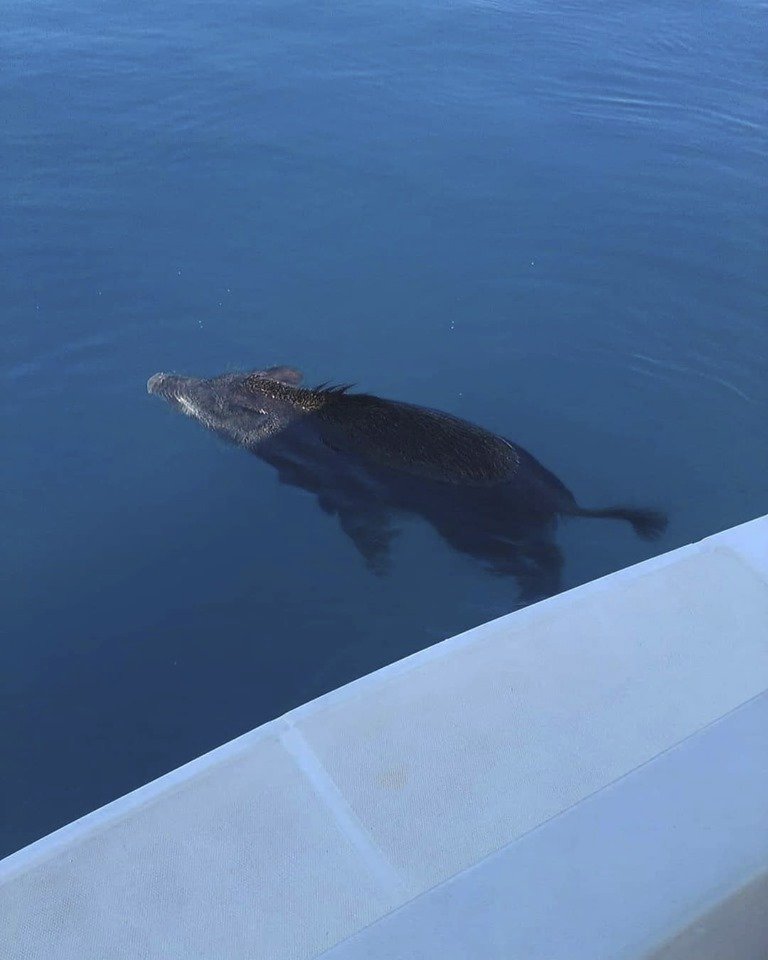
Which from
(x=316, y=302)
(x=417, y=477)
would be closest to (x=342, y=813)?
(x=417, y=477)

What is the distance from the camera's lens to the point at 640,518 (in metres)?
6.02

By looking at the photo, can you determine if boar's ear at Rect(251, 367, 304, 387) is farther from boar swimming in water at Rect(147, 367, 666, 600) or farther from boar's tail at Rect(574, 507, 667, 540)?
boar's tail at Rect(574, 507, 667, 540)

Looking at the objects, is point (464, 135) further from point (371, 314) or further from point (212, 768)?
point (212, 768)

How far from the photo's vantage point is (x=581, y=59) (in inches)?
464

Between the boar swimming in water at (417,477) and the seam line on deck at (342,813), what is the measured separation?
3.06 m

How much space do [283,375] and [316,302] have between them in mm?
1219

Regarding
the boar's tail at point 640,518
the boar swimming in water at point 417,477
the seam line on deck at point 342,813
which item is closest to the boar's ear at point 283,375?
the boar swimming in water at point 417,477

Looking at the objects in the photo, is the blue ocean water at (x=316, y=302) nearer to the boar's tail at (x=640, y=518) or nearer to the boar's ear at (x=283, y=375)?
the boar's tail at (x=640, y=518)

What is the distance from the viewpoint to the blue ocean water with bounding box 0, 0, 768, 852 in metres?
5.56

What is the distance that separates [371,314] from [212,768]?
539 cm

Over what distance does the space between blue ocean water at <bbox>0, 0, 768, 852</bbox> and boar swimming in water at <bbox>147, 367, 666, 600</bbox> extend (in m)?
0.16

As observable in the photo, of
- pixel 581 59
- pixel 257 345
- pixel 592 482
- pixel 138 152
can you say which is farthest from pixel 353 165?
pixel 592 482

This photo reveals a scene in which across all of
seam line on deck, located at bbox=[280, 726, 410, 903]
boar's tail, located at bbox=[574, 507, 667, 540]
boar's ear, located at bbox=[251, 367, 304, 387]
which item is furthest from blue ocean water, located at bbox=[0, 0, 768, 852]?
seam line on deck, located at bbox=[280, 726, 410, 903]

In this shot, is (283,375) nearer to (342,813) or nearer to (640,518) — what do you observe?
(640,518)
